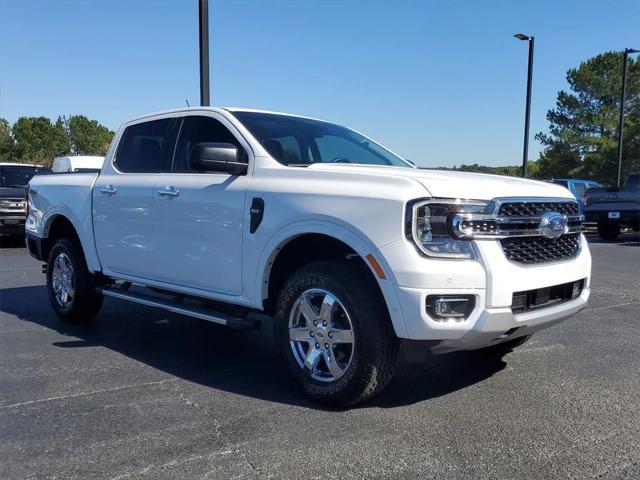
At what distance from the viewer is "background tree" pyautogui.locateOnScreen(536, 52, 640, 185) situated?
3659 cm

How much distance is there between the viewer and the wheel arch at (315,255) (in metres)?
3.37

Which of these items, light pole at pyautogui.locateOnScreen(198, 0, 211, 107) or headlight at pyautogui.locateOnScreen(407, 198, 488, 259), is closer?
headlight at pyautogui.locateOnScreen(407, 198, 488, 259)

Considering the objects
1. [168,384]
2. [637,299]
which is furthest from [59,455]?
[637,299]

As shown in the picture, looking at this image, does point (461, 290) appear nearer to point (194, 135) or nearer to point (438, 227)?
point (438, 227)

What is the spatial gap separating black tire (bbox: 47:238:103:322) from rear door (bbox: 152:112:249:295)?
1302 mm

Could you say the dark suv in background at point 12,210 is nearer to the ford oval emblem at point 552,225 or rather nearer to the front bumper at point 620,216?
the ford oval emblem at point 552,225

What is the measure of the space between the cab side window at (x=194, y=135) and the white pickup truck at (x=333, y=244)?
0.05ft

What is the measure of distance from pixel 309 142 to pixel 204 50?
5.92 meters

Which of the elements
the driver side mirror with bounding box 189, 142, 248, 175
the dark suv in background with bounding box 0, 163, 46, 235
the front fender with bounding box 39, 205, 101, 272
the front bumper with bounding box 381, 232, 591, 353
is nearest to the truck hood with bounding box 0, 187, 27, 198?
the dark suv in background with bounding box 0, 163, 46, 235

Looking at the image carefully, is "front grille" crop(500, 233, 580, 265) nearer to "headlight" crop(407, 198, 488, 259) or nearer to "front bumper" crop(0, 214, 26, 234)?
"headlight" crop(407, 198, 488, 259)

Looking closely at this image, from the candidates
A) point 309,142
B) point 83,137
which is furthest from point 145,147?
point 83,137

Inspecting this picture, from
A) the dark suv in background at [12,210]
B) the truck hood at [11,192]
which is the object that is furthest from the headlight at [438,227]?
the truck hood at [11,192]

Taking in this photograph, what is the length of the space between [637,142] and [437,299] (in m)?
38.6

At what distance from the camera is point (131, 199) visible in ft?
17.1
